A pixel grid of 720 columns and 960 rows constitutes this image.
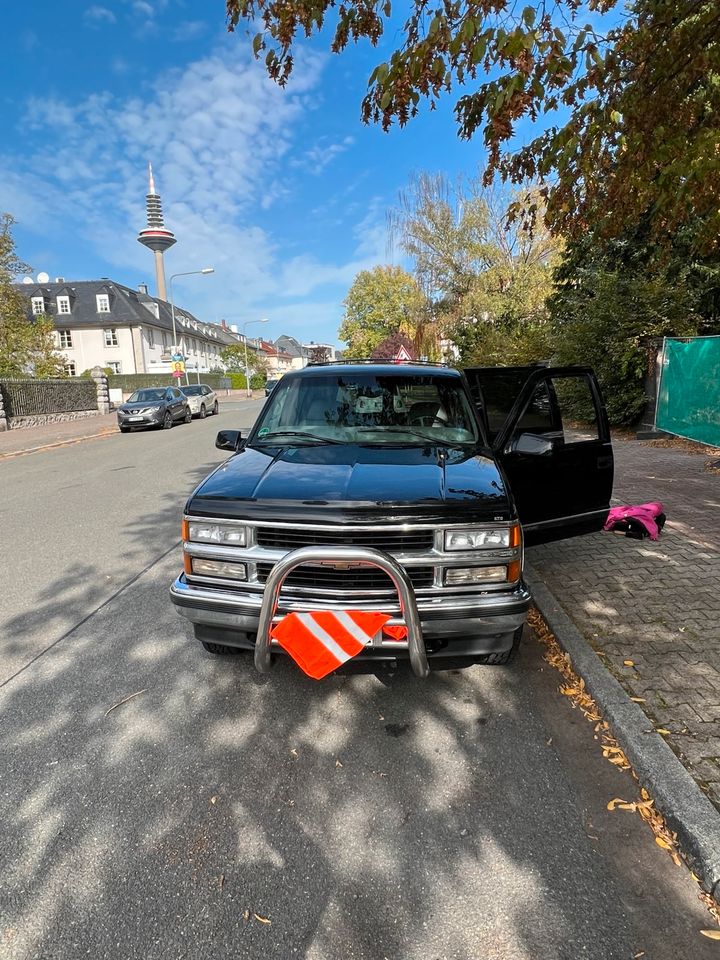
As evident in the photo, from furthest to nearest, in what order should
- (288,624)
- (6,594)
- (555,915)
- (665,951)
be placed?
1. (6,594)
2. (288,624)
3. (555,915)
4. (665,951)

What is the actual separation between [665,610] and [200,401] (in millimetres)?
25092

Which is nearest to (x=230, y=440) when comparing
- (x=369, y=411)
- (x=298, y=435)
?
(x=298, y=435)

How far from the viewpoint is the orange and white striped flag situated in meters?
→ 2.57

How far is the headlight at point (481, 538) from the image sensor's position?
8.72 ft

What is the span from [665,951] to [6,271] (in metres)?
29.7

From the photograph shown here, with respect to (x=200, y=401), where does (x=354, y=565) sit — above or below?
above

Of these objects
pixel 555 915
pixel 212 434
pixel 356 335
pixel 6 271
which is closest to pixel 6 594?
pixel 555 915

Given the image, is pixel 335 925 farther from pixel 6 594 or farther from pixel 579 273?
pixel 579 273

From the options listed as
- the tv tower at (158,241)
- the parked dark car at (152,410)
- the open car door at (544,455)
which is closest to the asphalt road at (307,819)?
the open car door at (544,455)

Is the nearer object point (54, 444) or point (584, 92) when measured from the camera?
point (584, 92)

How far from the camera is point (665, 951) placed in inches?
68.6

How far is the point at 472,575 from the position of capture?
2.70 m

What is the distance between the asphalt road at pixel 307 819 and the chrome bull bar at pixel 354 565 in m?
0.54

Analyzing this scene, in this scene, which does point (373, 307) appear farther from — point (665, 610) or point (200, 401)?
point (665, 610)
